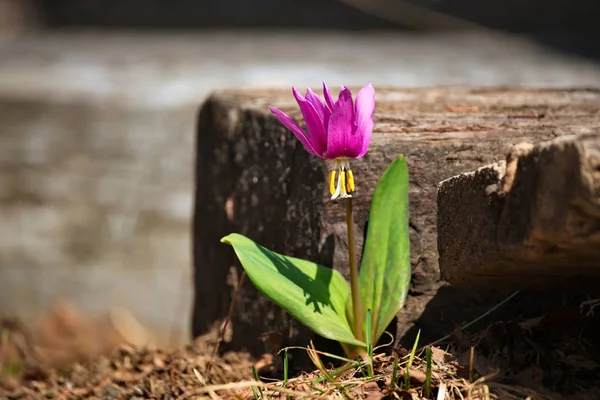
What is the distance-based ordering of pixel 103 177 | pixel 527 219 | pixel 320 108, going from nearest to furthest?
pixel 527 219, pixel 320 108, pixel 103 177

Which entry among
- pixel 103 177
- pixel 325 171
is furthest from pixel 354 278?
pixel 103 177

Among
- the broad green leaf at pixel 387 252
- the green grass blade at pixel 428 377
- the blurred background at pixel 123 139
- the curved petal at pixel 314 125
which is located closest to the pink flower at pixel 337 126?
the curved petal at pixel 314 125

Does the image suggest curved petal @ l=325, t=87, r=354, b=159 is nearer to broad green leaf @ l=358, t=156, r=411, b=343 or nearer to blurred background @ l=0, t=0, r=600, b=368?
broad green leaf @ l=358, t=156, r=411, b=343

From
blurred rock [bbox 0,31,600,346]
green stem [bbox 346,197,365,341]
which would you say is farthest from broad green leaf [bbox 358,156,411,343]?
blurred rock [bbox 0,31,600,346]

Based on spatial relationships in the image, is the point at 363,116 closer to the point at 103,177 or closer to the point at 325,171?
the point at 325,171

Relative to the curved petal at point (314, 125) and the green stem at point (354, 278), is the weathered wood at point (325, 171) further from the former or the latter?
the curved petal at point (314, 125)

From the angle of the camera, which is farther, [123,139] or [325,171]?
[123,139]

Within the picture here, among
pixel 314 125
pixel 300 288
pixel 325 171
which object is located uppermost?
pixel 314 125

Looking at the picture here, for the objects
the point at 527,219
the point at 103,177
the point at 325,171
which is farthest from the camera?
the point at 103,177
